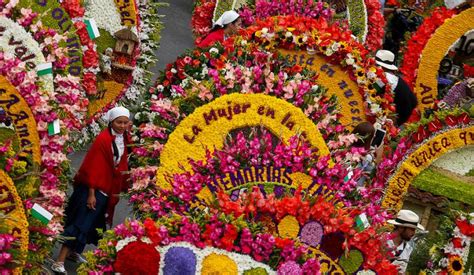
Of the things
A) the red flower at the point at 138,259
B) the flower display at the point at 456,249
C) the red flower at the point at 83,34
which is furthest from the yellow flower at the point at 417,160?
the red flower at the point at 138,259

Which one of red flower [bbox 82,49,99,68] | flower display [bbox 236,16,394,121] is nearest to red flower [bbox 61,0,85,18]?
red flower [bbox 82,49,99,68]

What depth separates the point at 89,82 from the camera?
50.4 feet

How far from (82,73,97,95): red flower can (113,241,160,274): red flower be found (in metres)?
5.56

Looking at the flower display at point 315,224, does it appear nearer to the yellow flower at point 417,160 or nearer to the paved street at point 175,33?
the yellow flower at point 417,160

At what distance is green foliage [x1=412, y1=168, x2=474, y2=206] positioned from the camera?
14.4 meters

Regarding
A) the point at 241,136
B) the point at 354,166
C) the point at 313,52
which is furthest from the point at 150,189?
the point at 313,52

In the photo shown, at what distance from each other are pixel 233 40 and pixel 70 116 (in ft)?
5.60

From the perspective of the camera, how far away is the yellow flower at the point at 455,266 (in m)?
12.8

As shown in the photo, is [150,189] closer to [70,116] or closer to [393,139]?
[70,116]

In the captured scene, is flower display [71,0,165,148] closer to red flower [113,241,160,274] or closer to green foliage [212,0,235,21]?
green foliage [212,0,235,21]

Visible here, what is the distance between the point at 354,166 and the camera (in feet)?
41.1

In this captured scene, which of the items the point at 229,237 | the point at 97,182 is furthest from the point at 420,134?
the point at 229,237

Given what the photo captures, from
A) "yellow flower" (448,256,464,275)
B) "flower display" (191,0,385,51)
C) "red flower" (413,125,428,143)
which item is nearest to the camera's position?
"yellow flower" (448,256,464,275)

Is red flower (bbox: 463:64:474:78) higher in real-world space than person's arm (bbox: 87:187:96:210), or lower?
higher
